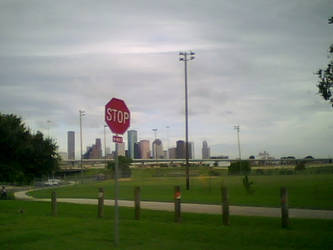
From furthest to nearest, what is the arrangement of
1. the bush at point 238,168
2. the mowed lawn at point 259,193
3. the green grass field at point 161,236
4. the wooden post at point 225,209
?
the bush at point 238,168 → the mowed lawn at point 259,193 → the wooden post at point 225,209 → the green grass field at point 161,236

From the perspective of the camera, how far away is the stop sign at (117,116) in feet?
27.4

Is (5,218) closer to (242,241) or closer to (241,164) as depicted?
(242,241)

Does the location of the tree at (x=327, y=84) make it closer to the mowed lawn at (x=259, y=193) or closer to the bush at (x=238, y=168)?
the mowed lawn at (x=259, y=193)

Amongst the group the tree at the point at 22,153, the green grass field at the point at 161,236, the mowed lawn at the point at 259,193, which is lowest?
the mowed lawn at the point at 259,193

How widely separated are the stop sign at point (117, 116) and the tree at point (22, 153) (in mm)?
28002

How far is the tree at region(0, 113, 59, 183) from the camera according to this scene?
3447 centimetres

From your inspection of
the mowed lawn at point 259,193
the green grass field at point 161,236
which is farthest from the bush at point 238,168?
the green grass field at point 161,236

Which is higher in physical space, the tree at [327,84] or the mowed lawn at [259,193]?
the tree at [327,84]

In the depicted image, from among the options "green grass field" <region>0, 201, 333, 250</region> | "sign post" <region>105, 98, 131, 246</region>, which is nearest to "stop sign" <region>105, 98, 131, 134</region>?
"sign post" <region>105, 98, 131, 246</region>

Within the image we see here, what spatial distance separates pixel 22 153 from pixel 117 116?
A: 29.7 m

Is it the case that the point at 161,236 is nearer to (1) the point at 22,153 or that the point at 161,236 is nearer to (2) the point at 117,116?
(2) the point at 117,116

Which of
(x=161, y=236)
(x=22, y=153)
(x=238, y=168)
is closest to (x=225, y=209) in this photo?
(x=161, y=236)

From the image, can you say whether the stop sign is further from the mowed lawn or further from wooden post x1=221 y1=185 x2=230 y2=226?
the mowed lawn

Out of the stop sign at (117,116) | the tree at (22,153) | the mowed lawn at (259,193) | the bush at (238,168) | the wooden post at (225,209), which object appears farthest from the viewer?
the bush at (238,168)
